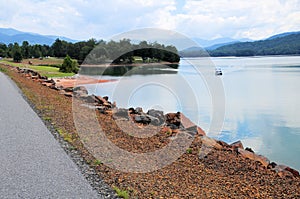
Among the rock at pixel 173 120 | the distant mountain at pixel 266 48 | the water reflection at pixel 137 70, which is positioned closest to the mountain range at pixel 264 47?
the distant mountain at pixel 266 48

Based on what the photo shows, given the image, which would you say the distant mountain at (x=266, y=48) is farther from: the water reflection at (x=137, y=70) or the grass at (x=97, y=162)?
the grass at (x=97, y=162)

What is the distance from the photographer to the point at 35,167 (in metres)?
5.59

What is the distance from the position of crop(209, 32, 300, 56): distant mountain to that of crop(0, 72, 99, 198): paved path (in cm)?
10502

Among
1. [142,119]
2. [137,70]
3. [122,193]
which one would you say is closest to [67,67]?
[137,70]

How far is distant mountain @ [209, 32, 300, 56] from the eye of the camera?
12031 centimetres

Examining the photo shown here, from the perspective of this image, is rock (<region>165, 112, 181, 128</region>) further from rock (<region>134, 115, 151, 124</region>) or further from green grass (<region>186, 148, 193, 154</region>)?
green grass (<region>186, 148, 193, 154</region>)

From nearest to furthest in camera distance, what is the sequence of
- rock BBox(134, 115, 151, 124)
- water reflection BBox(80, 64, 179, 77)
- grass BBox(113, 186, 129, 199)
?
grass BBox(113, 186, 129, 199) < rock BBox(134, 115, 151, 124) < water reflection BBox(80, 64, 179, 77)

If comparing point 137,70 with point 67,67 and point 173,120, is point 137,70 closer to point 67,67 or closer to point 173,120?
point 67,67

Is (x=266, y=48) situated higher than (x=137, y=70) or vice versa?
(x=266, y=48)

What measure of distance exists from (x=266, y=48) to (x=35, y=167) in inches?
Answer: 5724

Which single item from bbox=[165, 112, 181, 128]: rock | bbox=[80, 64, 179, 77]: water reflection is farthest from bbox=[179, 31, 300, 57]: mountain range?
bbox=[165, 112, 181, 128]: rock

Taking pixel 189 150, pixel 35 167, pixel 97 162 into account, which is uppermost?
pixel 35 167

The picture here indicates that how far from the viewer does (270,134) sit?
15914 mm

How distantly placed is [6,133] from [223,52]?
108m
